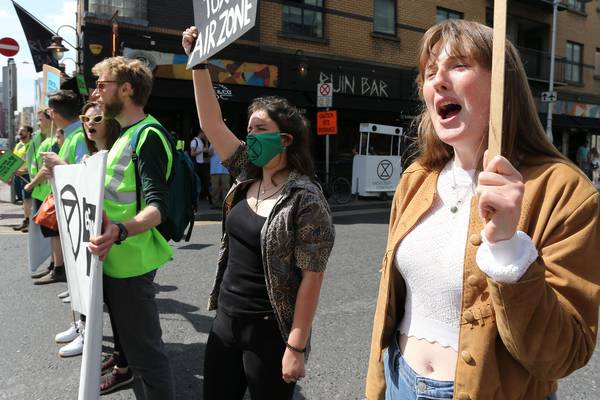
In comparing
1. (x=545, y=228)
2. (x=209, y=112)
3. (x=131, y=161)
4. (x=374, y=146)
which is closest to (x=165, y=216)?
(x=131, y=161)

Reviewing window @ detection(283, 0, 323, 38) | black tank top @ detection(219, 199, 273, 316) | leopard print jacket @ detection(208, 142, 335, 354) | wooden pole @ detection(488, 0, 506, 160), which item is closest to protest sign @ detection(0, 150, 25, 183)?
black tank top @ detection(219, 199, 273, 316)

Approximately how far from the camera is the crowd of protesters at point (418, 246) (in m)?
1.15

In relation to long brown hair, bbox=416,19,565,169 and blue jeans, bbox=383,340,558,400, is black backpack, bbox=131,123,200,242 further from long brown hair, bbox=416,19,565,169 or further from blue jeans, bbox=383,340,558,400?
long brown hair, bbox=416,19,565,169

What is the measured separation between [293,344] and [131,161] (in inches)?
48.3

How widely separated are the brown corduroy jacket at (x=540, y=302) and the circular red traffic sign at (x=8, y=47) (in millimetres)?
15348

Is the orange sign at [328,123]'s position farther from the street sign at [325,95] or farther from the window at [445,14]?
the window at [445,14]

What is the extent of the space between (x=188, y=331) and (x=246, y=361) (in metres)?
2.35

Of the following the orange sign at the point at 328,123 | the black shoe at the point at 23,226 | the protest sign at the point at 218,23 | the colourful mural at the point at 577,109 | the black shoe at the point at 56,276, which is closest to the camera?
the protest sign at the point at 218,23

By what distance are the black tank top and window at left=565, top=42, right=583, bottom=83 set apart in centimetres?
2423

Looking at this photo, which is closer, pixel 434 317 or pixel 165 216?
pixel 434 317

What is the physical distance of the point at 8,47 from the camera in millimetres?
13633

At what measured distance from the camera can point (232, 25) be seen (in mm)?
2094

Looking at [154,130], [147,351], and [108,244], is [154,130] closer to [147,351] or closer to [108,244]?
[108,244]

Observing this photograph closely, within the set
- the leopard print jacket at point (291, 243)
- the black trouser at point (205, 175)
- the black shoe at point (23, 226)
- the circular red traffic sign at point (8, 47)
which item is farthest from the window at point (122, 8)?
the leopard print jacket at point (291, 243)
